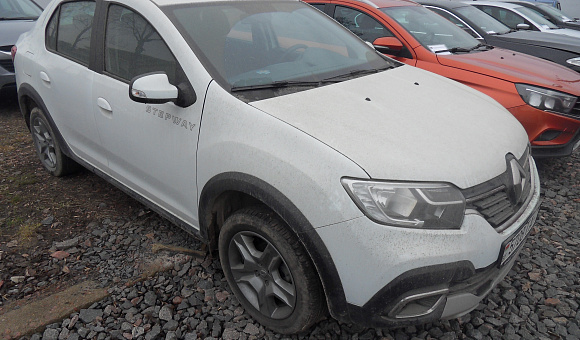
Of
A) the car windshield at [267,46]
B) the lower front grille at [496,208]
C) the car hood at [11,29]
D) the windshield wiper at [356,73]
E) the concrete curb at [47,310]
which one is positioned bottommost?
the concrete curb at [47,310]

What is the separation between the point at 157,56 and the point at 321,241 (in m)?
1.45

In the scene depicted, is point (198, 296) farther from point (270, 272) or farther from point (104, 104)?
point (104, 104)

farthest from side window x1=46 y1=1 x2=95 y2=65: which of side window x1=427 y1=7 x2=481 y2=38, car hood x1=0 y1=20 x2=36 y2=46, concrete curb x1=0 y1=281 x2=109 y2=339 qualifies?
side window x1=427 y1=7 x2=481 y2=38

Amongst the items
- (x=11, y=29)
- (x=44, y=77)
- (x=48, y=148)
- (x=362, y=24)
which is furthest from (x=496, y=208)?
(x=11, y=29)

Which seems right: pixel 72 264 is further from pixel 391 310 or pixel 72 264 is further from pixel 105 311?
pixel 391 310

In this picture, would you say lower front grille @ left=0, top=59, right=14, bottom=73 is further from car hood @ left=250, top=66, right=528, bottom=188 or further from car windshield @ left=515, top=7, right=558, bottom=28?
car windshield @ left=515, top=7, right=558, bottom=28

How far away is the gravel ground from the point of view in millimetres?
2367

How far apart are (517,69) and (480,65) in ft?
1.13

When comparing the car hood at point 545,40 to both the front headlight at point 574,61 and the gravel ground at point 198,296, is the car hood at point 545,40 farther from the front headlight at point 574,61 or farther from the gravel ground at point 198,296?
the gravel ground at point 198,296

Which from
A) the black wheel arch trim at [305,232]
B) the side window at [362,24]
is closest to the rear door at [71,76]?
the black wheel arch trim at [305,232]

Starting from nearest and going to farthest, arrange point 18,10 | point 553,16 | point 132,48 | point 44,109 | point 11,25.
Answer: point 132,48, point 44,109, point 11,25, point 18,10, point 553,16

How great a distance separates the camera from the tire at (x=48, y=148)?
12.4 feet

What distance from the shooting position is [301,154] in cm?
192

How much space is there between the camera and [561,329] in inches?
94.0
